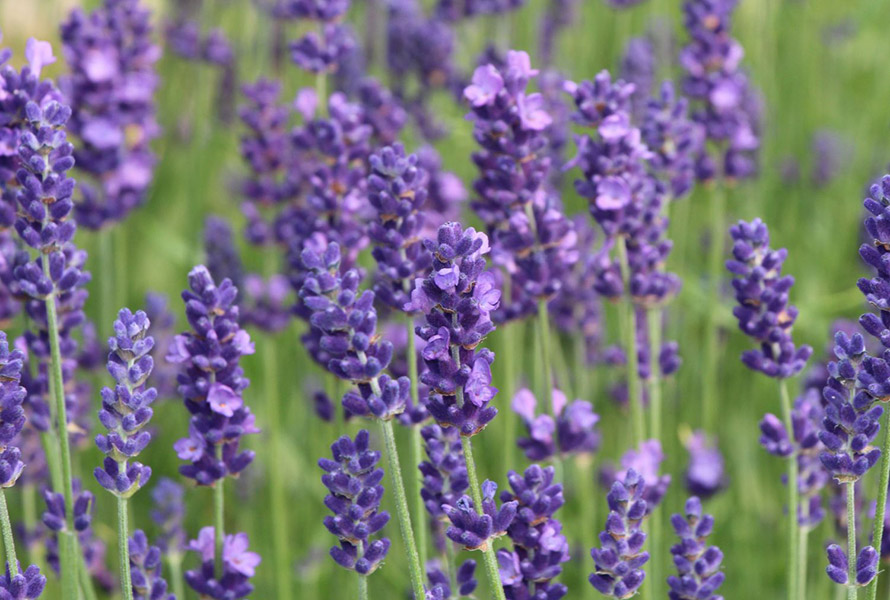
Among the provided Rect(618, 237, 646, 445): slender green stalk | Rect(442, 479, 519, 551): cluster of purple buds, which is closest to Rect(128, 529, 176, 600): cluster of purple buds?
Rect(442, 479, 519, 551): cluster of purple buds

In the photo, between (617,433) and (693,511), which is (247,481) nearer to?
(617,433)

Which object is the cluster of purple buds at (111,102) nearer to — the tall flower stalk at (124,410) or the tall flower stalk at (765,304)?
the tall flower stalk at (124,410)

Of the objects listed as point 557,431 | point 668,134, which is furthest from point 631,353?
point 668,134

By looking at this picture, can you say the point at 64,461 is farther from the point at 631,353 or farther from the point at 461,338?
the point at 631,353

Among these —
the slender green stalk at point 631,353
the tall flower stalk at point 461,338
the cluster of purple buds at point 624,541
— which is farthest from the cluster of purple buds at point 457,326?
the slender green stalk at point 631,353

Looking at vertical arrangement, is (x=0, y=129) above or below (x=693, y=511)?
above

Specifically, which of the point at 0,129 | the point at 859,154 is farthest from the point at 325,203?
the point at 859,154
